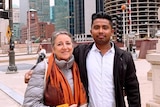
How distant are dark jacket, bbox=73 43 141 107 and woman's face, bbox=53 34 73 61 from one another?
195 mm

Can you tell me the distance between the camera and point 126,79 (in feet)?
8.48

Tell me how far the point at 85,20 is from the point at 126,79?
126690mm

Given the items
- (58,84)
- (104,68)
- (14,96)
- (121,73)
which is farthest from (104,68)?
(14,96)

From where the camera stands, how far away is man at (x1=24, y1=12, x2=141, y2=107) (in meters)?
2.48

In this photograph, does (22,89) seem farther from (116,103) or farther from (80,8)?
(80,8)

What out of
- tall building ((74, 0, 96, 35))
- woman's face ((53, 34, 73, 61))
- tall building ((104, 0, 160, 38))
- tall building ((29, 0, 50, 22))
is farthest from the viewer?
tall building ((74, 0, 96, 35))

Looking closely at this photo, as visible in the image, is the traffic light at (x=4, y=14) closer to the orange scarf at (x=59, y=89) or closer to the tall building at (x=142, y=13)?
the orange scarf at (x=59, y=89)

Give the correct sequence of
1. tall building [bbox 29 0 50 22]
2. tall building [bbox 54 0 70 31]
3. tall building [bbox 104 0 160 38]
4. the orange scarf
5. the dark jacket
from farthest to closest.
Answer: tall building [bbox 54 0 70 31]
tall building [bbox 29 0 50 22]
tall building [bbox 104 0 160 38]
the dark jacket
the orange scarf

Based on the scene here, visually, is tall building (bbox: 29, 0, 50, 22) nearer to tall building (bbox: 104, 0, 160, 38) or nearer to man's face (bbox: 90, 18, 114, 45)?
tall building (bbox: 104, 0, 160, 38)

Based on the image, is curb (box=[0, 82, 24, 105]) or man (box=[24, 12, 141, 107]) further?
curb (box=[0, 82, 24, 105])

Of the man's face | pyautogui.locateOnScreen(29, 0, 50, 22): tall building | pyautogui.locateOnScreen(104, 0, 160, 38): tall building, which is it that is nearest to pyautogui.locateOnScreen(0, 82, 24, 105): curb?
the man's face

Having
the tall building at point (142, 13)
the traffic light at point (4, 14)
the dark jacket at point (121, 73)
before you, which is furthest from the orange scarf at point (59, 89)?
the tall building at point (142, 13)

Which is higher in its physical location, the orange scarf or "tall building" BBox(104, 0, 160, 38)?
"tall building" BBox(104, 0, 160, 38)

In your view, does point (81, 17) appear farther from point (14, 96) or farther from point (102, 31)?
point (102, 31)
